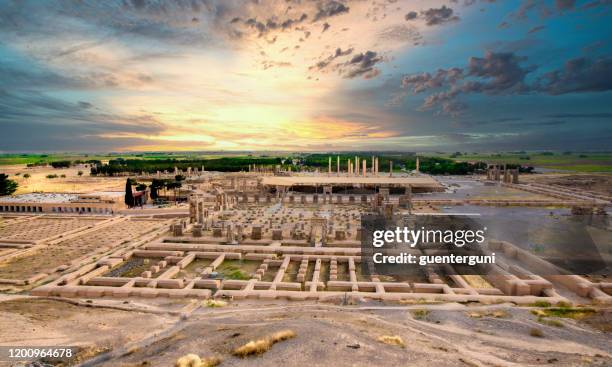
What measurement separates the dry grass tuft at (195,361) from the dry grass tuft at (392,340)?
4984 mm

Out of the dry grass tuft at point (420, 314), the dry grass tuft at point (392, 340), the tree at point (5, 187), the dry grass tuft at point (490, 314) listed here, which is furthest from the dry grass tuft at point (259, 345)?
the tree at point (5, 187)

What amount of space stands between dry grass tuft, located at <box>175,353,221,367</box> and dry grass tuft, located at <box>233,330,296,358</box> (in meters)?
0.65

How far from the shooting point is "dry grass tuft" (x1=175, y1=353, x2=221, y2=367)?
936 centimetres

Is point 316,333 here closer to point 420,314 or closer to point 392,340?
point 392,340

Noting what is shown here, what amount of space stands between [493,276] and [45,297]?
23075mm

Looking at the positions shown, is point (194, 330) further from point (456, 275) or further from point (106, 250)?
point (106, 250)

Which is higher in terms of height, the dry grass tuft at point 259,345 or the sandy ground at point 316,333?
the dry grass tuft at point 259,345

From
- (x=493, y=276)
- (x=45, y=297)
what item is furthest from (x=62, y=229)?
(x=493, y=276)

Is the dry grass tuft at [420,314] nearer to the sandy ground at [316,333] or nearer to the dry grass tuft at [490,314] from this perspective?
the sandy ground at [316,333]

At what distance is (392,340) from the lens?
427 inches

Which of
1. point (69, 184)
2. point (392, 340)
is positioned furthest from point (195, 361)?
point (69, 184)

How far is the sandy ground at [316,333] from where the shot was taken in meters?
9.94

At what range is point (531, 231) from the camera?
2984 centimetres

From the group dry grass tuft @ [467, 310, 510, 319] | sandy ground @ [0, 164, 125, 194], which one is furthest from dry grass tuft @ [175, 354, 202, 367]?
sandy ground @ [0, 164, 125, 194]
